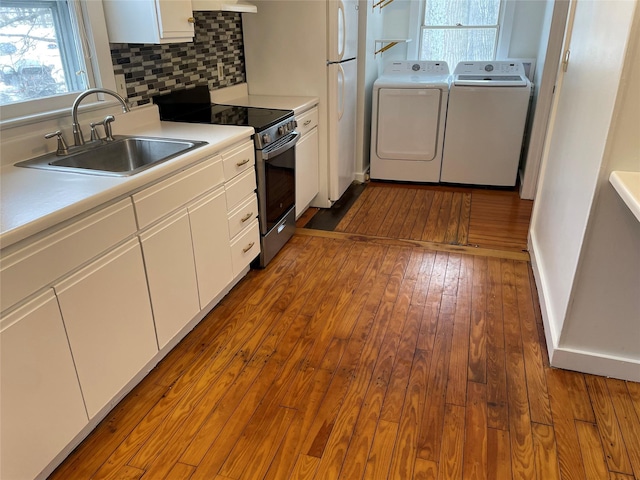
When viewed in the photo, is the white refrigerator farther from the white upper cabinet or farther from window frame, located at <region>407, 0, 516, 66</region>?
the white upper cabinet

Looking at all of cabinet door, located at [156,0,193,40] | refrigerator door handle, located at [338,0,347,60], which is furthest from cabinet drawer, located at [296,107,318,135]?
cabinet door, located at [156,0,193,40]

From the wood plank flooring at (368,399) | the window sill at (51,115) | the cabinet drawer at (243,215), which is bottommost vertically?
the wood plank flooring at (368,399)

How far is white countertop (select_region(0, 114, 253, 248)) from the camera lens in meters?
1.27

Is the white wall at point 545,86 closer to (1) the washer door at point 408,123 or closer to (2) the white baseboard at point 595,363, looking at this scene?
(1) the washer door at point 408,123

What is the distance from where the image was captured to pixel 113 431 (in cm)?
172

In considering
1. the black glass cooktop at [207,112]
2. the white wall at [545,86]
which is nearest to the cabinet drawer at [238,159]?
the black glass cooktop at [207,112]

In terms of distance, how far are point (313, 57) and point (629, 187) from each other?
2.36 m

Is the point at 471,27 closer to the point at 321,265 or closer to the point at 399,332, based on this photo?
the point at 321,265

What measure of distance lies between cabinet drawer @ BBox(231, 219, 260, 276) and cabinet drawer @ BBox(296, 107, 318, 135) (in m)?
0.85

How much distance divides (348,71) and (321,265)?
1673 millimetres

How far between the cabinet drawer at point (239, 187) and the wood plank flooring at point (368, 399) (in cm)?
53

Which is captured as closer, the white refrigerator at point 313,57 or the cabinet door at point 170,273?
the cabinet door at point 170,273

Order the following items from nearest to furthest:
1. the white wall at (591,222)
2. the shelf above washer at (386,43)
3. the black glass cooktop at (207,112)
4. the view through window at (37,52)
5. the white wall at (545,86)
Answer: the white wall at (591,222) → the view through window at (37,52) → the black glass cooktop at (207,112) → the white wall at (545,86) → the shelf above washer at (386,43)

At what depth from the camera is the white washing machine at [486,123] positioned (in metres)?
3.88
